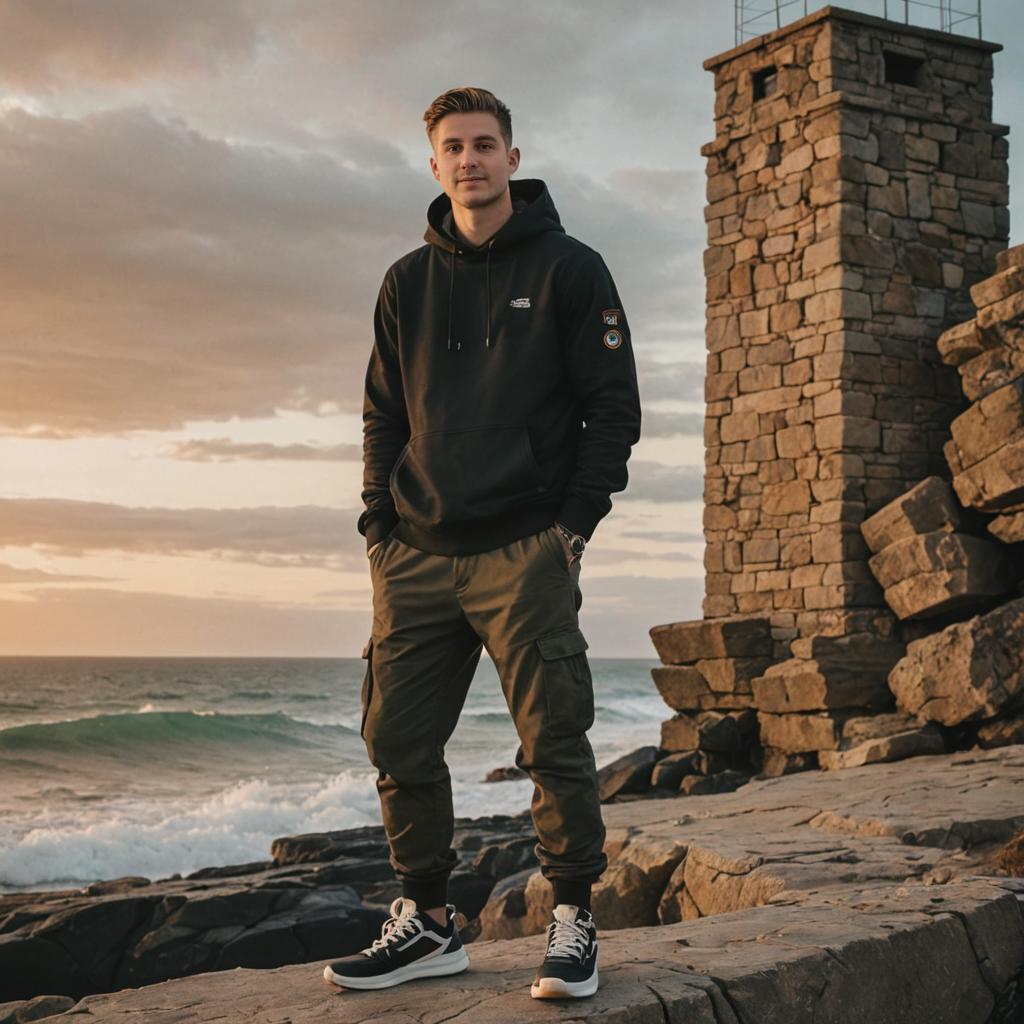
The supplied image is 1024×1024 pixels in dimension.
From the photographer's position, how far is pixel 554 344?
326cm

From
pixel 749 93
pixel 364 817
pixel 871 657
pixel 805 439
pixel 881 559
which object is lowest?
pixel 364 817

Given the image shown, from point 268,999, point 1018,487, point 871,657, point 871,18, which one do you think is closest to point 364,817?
point 871,657

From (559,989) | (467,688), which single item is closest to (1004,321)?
(467,688)

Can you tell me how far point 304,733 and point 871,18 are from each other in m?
24.8

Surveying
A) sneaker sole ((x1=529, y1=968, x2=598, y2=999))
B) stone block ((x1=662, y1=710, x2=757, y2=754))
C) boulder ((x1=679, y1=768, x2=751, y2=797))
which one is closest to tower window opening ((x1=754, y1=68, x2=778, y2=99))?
stone block ((x1=662, y1=710, x2=757, y2=754))

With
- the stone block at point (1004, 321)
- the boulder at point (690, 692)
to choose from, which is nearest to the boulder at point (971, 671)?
the boulder at point (690, 692)

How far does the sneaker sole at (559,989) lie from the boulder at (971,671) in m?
7.42

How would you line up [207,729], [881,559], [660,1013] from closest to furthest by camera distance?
[660,1013] → [881,559] → [207,729]

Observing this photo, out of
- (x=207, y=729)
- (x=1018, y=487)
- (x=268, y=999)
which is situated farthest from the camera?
(x=207, y=729)

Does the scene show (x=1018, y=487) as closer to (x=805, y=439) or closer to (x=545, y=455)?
(x=805, y=439)

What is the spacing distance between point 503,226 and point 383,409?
60 cm

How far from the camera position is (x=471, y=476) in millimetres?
3168

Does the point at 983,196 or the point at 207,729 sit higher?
the point at 983,196

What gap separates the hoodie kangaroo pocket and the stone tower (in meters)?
8.39
